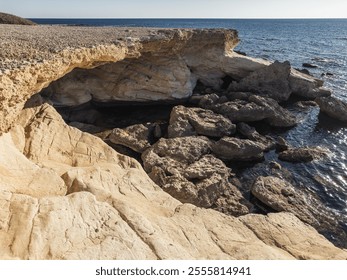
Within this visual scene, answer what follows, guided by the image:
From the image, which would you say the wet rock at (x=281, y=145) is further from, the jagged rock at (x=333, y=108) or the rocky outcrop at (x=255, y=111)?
the jagged rock at (x=333, y=108)

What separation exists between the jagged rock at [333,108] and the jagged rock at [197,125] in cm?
956

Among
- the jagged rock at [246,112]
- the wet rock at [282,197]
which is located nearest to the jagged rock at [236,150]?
the wet rock at [282,197]

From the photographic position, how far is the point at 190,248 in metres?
8.91

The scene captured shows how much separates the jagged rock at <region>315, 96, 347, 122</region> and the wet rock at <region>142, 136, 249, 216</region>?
41.7 feet

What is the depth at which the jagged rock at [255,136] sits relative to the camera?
67.9ft

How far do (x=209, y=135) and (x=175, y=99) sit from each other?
674cm

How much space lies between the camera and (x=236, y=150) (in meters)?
18.9

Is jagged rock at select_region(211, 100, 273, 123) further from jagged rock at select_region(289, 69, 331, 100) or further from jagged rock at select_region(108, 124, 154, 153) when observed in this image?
jagged rock at select_region(289, 69, 331, 100)

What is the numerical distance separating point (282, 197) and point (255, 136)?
267 inches

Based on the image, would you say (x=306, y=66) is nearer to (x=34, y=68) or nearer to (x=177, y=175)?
(x=177, y=175)

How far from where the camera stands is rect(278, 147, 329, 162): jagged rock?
19141mm

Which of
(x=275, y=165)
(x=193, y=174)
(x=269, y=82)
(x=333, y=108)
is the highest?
(x=269, y=82)

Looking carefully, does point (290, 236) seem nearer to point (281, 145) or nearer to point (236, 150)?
point (236, 150)

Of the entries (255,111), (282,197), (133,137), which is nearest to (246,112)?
(255,111)
